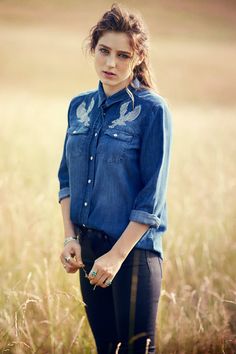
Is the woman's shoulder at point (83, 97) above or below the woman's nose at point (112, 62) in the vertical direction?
below

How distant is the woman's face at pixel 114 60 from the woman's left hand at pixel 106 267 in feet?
1.92

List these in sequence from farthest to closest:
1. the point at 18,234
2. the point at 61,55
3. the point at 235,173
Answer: the point at 61,55
the point at 235,173
the point at 18,234

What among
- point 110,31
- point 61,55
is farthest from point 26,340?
point 61,55

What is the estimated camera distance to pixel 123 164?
6.34 ft

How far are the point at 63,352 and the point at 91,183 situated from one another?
1037mm

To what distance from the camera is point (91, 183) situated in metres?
2.03

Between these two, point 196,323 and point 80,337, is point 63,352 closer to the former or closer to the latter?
point 80,337

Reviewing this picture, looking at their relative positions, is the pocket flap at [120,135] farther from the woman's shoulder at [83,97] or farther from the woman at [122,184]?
the woman's shoulder at [83,97]

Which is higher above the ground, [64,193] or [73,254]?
[64,193]

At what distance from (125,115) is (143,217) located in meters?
0.36

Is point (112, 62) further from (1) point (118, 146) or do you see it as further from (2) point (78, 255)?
(2) point (78, 255)

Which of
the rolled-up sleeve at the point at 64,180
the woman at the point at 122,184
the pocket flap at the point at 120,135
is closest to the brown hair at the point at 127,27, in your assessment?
the woman at the point at 122,184

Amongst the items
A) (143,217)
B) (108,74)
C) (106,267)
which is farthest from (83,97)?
(106,267)

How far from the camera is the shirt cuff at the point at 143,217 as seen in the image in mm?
1899
